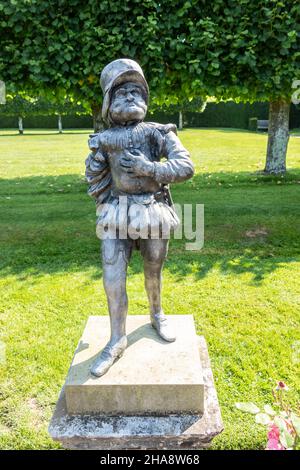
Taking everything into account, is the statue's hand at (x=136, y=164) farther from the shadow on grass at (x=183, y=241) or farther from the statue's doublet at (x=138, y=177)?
the shadow on grass at (x=183, y=241)

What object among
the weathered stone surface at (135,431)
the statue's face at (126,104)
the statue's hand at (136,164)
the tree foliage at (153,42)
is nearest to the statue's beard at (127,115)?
the statue's face at (126,104)

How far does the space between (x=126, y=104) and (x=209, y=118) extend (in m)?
42.7

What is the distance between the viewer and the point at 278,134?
11008 millimetres

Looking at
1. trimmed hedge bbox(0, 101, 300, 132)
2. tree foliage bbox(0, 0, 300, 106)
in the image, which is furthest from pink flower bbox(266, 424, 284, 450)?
trimmed hedge bbox(0, 101, 300, 132)

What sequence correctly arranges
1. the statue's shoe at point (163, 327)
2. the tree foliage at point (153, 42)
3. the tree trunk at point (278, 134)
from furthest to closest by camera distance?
1. the tree trunk at point (278, 134)
2. the tree foliage at point (153, 42)
3. the statue's shoe at point (163, 327)

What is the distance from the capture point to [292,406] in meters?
3.36

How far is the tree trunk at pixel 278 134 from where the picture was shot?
35.8 feet

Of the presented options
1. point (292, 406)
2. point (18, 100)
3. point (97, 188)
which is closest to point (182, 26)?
point (97, 188)

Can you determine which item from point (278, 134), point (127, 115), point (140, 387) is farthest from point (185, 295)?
point (278, 134)

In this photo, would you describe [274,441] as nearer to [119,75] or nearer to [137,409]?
[137,409]

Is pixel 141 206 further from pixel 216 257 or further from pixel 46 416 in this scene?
pixel 216 257

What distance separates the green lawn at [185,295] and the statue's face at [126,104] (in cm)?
248

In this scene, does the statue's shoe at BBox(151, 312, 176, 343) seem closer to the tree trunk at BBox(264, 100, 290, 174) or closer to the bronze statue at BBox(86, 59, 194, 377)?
the bronze statue at BBox(86, 59, 194, 377)

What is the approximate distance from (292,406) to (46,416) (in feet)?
6.77
